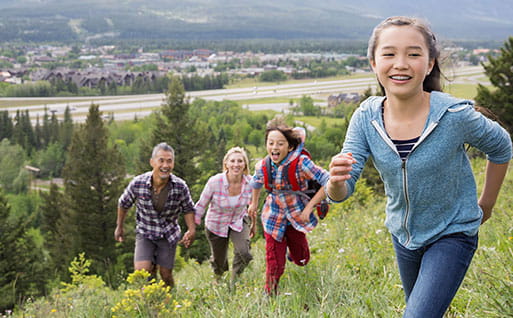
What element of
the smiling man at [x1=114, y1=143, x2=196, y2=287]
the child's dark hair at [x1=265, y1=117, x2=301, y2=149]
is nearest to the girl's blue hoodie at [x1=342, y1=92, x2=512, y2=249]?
the child's dark hair at [x1=265, y1=117, x2=301, y2=149]

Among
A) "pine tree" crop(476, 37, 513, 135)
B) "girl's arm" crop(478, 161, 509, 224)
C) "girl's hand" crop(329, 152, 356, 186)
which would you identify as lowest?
"pine tree" crop(476, 37, 513, 135)

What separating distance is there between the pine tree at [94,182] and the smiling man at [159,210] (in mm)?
20797

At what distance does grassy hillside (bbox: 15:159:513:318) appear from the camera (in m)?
3.18

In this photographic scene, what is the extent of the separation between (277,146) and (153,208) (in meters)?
1.64

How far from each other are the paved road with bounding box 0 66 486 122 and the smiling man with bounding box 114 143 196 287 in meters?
93.6

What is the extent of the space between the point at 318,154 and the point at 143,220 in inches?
2225

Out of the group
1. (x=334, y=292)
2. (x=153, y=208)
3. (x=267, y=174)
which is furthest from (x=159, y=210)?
(x=334, y=292)

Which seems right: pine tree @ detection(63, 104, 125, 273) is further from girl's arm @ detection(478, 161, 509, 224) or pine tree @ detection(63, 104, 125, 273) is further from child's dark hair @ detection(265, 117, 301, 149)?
girl's arm @ detection(478, 161, 509, 224)

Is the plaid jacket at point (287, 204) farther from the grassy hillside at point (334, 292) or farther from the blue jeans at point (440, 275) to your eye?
the blue jeans at point (440, 275)

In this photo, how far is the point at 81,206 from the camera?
2620cm

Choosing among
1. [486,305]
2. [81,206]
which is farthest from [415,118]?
[81,206]

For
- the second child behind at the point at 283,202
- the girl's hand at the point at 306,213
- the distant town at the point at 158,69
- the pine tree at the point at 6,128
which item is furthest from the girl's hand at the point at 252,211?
the distant town at the point at 158,69

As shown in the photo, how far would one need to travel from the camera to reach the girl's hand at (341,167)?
1973 millimetres

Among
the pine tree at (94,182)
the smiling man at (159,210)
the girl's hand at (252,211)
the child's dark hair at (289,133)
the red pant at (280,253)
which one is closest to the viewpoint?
the red pant at (280,253)
